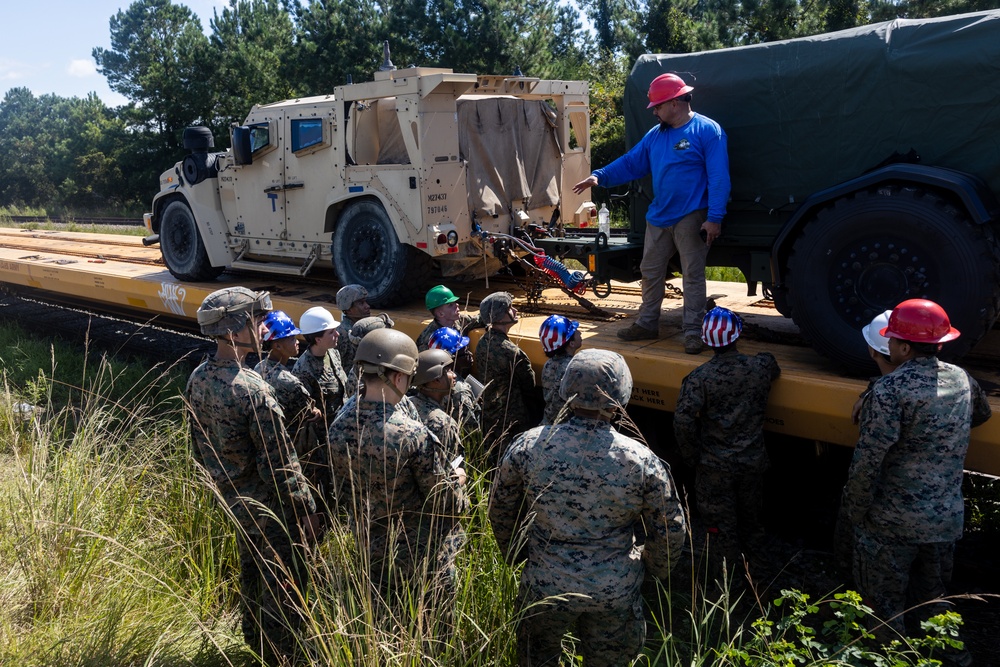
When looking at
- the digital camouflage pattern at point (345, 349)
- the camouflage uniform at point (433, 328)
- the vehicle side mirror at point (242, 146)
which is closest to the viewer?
the camouflage uniform at point (433, 328)

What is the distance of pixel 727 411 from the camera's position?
4.75m

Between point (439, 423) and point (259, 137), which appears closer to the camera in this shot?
point (439, 423)

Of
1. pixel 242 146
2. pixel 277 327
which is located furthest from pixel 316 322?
pixel 242 146

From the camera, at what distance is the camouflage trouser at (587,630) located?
3279 millimetres

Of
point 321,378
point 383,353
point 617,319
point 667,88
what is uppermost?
point 667,88

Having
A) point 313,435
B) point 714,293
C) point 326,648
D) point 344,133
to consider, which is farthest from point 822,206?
point 344,133

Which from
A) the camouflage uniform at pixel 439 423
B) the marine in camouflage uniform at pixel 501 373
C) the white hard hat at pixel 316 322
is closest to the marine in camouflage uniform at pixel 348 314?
the white hard hat at pixel 316 322

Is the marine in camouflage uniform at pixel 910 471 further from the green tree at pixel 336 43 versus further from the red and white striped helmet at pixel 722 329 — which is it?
the green tree at pixel 336 43

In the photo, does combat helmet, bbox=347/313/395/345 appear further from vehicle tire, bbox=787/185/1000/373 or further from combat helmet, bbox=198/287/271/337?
vehicle tire, bbox=787/185/1000/373

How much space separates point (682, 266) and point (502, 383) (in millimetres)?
1443

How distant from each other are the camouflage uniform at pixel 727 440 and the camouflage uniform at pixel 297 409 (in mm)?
2097

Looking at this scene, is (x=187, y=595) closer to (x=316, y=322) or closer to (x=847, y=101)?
(x=316, y=322)

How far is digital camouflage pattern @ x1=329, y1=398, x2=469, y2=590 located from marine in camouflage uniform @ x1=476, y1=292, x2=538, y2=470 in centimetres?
171

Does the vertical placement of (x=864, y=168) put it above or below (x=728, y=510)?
above
